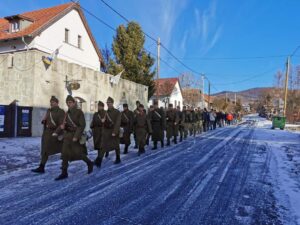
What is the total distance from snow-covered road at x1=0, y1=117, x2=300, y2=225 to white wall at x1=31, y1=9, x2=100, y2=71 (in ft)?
57.1

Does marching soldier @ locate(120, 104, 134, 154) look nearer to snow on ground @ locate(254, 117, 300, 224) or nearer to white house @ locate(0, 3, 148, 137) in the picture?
snow on ground @ locate(254, 117, 300, 224)

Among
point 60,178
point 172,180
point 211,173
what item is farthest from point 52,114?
point 211,173

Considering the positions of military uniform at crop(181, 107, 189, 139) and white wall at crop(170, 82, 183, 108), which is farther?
white wall at crop(170, 82, 183, 108)

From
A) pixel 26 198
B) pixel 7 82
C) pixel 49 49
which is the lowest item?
pixel 26 198

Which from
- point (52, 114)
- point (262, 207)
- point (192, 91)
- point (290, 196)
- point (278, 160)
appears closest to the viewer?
point (262, 207)

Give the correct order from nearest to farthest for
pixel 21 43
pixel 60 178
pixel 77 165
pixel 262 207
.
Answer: pixel 262 207, pixel 60 178, pixel 77 165, pixel 21 43

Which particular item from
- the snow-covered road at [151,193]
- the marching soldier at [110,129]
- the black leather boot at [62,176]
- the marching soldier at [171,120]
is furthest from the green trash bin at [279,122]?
the black leather boot at [62,176]

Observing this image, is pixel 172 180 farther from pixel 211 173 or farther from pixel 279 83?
pixel 279 83

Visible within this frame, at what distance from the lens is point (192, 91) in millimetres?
63375

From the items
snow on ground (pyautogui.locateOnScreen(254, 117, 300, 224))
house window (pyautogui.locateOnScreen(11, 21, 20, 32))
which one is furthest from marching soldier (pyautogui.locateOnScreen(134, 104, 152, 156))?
house window (pyautogui.locateOnScreen(11, 21, 20, 32))

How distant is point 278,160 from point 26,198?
819 centimetres

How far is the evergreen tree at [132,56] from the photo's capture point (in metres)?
31.3

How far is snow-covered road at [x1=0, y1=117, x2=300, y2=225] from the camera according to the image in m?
4.74

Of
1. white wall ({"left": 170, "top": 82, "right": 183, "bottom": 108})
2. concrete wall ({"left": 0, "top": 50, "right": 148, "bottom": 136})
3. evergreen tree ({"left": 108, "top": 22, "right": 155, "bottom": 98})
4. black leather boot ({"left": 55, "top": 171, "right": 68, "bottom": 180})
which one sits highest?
evergreen tree ({"left": 108, "top": 22, "right": 155, "bottom": 98})
